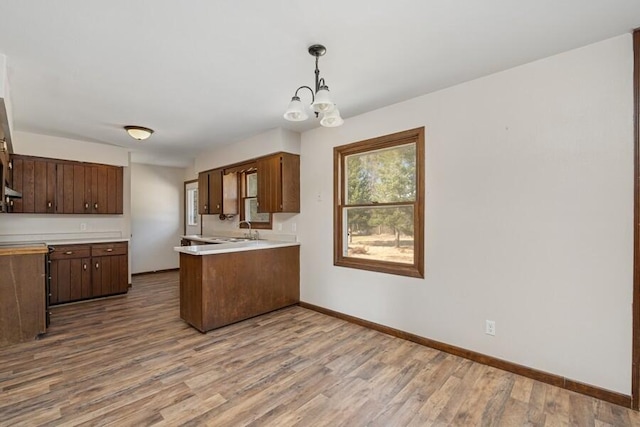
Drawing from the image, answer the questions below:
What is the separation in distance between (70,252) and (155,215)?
246 centimetres

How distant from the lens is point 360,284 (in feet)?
11.7

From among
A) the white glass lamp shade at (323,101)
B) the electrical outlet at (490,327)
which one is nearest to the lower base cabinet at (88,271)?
the white glass lamp shade at (323,101)

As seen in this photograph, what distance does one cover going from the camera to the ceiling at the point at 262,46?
69.8 inches

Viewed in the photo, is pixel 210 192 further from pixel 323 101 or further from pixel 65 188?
pixel 323 101

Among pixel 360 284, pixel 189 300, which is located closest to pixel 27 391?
pixel 189 300

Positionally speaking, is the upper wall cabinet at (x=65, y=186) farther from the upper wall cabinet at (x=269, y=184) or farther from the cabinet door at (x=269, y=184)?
the cabinet door at (x=269, y=184)

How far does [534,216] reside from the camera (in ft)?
7.83

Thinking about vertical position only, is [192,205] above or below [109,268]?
above

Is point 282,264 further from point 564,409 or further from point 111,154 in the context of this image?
point 111,154

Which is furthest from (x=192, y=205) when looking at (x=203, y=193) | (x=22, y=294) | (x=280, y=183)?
(x=22, y=294)

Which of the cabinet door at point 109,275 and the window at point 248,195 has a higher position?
the window at point 248,195

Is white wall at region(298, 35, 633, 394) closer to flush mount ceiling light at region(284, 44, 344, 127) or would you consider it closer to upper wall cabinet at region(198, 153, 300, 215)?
flush mount ceiling light at region(284, 44, 344, 127)

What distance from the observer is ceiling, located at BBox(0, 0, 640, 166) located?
177 cm

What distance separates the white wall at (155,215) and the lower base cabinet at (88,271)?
67.9 inches
